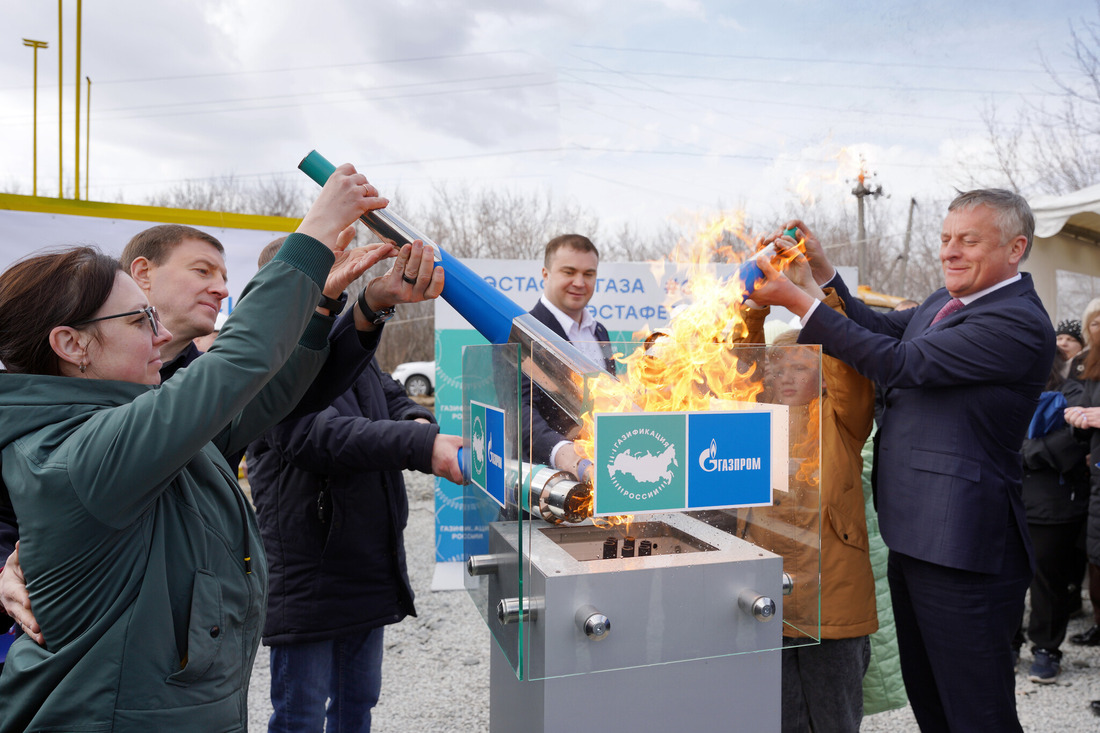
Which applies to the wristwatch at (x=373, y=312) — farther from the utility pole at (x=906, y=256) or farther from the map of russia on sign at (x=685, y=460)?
the utility pole at (x=906, y=256)

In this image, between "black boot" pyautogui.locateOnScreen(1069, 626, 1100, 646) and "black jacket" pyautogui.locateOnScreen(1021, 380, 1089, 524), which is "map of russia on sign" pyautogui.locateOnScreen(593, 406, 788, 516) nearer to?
"black jacket" pyautogui.locateOnScreen(1021, 380, 1089, 524)

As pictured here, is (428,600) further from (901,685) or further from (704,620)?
(704,620)

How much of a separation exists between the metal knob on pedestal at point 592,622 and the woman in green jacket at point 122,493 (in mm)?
690

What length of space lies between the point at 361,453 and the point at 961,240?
2095 millimetres

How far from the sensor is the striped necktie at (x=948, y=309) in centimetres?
234

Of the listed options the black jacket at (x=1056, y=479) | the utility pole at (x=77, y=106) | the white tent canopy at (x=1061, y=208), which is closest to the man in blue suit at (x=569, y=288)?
the black jacket at (x=1056, y=479)

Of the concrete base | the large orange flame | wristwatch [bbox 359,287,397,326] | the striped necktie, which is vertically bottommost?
the concrete base

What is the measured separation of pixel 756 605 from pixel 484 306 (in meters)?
0.95

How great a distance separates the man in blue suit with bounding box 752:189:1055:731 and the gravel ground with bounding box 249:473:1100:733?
1649 millimetres

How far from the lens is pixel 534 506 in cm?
135

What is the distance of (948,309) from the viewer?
2363mm

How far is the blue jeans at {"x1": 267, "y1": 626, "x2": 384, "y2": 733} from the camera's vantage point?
2338mm

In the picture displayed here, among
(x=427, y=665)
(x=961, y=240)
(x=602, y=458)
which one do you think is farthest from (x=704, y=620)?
(x=427, y=665)

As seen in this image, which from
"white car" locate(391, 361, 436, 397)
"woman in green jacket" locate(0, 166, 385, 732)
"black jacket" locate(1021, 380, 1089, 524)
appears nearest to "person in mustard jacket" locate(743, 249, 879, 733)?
"woman in green jacket" locate(0, 166, 385, 732)
